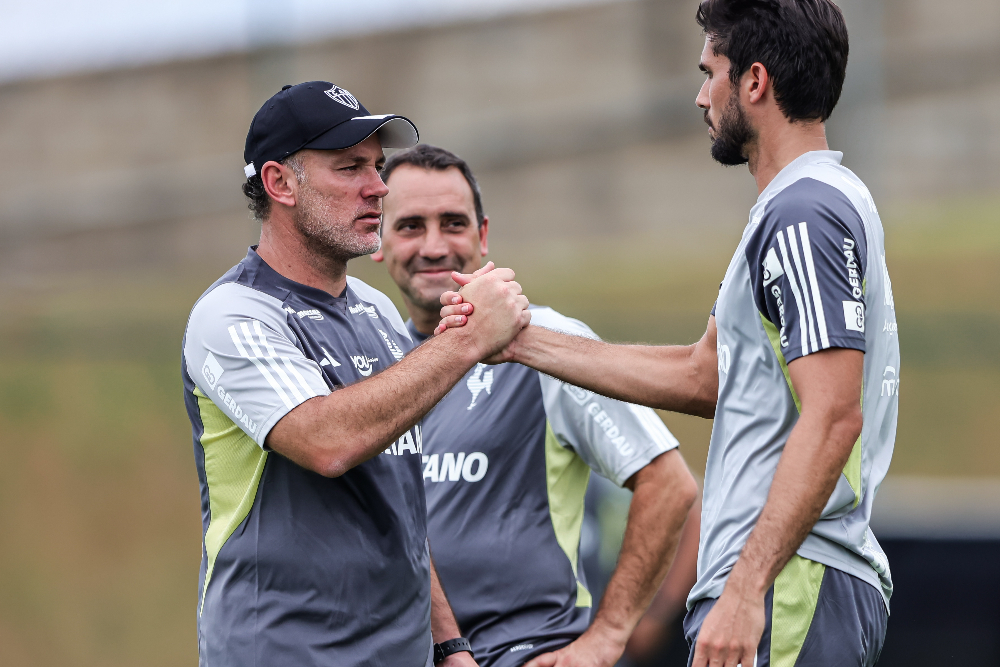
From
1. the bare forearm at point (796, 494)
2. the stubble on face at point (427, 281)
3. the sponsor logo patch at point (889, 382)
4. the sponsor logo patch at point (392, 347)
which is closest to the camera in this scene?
the bare forearm at point (796, 494)

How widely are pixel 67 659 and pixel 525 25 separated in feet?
27.7

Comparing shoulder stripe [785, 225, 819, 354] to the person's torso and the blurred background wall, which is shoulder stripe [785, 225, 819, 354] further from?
the blurred background wall

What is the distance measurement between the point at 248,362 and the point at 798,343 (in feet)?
4.05

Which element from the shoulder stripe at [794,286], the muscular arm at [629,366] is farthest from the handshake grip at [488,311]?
the shoulder stripe at [794,286]

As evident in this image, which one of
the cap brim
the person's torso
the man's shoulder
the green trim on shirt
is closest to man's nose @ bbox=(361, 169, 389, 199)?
the cap brim

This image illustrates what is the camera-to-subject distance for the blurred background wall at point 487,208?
834 centimetres

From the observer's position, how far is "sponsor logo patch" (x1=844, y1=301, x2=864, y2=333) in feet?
7.45

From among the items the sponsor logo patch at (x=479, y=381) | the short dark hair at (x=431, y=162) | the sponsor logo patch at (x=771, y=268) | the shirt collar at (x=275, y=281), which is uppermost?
the short dark hair at (x=431, y=162)

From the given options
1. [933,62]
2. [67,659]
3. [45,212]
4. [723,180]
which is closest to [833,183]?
[67,659]

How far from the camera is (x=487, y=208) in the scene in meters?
12.2

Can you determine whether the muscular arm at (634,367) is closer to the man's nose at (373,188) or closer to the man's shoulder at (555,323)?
the man's shoulder at (555,323)

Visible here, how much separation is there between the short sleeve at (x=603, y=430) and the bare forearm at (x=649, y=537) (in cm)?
5

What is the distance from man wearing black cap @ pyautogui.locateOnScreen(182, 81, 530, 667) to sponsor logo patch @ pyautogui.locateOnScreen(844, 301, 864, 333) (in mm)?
935

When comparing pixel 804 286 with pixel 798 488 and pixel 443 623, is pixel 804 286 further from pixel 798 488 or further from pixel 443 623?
pixel 443 623
